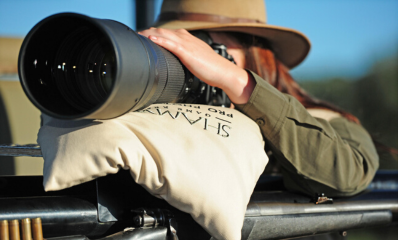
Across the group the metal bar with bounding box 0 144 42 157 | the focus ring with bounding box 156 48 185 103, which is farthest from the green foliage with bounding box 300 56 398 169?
the metal bar with bounding box 0 144 42 157

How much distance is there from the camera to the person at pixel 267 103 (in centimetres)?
70

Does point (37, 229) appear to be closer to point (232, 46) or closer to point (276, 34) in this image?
point (232, 46)

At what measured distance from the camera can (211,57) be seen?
701 mm

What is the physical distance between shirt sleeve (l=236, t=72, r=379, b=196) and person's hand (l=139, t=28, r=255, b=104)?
0.07 feet

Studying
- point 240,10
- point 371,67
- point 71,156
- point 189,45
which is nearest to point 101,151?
point 71,156

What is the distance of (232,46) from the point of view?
1.13 metres

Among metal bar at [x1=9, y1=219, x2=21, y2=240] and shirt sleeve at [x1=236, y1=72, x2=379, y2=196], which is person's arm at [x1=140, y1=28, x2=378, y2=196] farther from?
metal bar at [x1=9, y1=219, x2=21, y2=240]

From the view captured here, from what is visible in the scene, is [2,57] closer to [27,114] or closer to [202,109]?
[27,114]

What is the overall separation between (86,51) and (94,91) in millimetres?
58

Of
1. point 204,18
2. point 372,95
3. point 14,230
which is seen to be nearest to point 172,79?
point 14,230

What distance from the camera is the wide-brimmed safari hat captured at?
1081mm

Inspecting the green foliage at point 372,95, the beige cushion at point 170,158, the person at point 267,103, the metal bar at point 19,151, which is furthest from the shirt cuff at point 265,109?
the green foliage at point 372,95

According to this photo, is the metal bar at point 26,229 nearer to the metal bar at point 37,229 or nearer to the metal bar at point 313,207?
the metal bar at point 37,229

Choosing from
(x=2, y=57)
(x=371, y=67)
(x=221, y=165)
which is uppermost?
(x=221, y=165)
